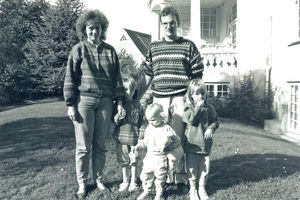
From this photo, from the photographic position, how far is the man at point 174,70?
3.82 metres

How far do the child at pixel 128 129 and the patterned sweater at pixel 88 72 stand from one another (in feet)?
0.98

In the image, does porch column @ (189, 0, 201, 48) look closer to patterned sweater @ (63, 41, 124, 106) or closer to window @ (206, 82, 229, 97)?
window @ (206, 82, 229, 97)

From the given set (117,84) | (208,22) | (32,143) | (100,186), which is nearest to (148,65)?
(117,84)

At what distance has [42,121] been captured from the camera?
9.76m

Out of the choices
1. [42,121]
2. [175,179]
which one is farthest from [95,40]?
[42,121]

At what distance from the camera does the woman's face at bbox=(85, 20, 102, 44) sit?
3.78 m

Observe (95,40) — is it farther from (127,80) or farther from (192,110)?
(192,110)

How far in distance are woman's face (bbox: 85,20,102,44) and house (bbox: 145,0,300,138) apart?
729cm

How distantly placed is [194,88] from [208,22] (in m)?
13.6

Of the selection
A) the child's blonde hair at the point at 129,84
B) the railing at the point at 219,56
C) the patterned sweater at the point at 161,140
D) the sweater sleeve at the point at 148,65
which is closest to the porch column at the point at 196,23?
the railing at the point at 219,56

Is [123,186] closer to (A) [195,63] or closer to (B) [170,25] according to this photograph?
(A) [195,63]

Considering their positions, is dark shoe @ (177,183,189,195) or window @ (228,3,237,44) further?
window @ (228,3,237,44)

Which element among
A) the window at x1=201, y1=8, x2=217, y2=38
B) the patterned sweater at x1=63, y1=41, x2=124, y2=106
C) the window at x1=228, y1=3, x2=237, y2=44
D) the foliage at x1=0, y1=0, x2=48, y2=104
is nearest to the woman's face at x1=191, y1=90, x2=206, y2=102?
the patterned sweater at x1=63, y1=41, x2=124, y2=106

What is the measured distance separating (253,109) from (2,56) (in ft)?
55.7
